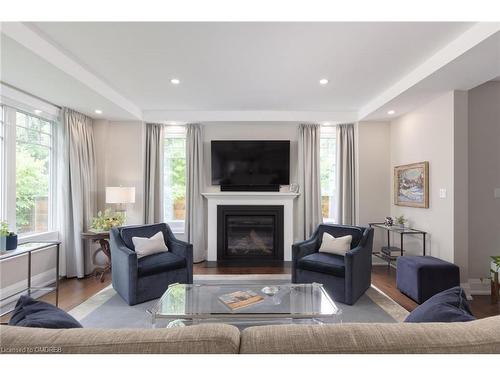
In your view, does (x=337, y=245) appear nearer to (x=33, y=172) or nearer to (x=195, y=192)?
(x=195, y=192)

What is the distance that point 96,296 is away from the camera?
3.14m

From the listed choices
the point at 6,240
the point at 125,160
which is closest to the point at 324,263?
the point at 6,240

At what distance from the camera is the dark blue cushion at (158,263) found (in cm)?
292

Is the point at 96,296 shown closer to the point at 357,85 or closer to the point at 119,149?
the point at 119,149

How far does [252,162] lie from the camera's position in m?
4.65

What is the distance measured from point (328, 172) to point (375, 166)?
80 cm

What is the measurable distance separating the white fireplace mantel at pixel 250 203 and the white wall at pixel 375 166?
123 cm

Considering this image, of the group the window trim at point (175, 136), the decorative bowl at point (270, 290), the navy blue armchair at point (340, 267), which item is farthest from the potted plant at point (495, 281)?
the window trim at point (175, 136)

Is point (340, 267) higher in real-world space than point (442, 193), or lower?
lower

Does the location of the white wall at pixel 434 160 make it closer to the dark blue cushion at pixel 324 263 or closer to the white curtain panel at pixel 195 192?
the dark blue cushion at pixel 324 263

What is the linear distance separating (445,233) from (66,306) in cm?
460

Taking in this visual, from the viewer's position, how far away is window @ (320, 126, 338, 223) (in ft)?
15.9

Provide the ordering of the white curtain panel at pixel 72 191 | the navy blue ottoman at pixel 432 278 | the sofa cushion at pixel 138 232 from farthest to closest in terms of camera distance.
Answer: the white curtain panel at pixel 72 191 < the sofa cushion at pixel 138 232 < the navy blue ottoman at pixel 432 278

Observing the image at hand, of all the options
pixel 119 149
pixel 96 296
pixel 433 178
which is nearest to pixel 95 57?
pixel 119 149
